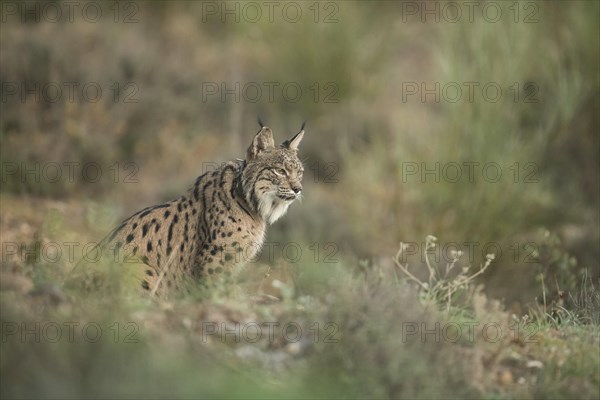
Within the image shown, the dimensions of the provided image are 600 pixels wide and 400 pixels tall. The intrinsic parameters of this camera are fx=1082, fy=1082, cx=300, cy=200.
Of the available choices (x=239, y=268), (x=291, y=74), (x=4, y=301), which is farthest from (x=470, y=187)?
(x=4, y=301)

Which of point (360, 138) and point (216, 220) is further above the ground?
point (216, 220)

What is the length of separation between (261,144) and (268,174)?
24cm

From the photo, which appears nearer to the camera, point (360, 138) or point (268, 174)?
point (268, 174)

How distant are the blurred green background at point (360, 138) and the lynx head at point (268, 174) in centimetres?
449

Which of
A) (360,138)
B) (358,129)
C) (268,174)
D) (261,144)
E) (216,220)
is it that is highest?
(261,144)

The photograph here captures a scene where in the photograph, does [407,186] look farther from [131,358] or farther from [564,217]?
[131,358]

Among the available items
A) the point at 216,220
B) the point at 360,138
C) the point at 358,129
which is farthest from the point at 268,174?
the point at 358,129

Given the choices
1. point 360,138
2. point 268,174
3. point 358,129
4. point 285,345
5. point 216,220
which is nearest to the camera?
point 285,345

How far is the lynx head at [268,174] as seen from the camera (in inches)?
319

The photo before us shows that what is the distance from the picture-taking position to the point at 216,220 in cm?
794

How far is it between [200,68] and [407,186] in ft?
21.7

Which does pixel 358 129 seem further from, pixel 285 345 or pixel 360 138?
pixel 285 345

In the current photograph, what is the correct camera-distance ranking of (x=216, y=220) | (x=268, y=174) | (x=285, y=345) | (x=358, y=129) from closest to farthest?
(x=285, y=345), (x=216, y=220), (x=268, y=174), (x=358, y=129)

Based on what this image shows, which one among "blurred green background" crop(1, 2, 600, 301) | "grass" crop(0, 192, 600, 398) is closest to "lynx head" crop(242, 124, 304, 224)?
"grass" crop(0, 192, 600, 398)
